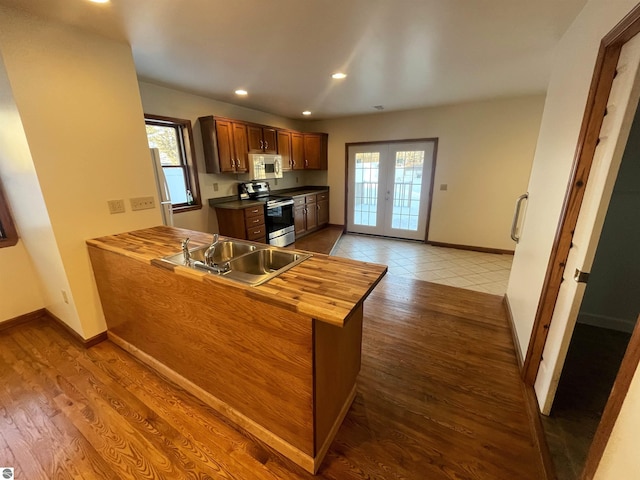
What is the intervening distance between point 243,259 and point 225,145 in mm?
2811

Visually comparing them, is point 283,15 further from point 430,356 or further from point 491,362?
point 491,362

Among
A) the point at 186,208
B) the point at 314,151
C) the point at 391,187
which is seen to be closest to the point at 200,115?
the point at 186,208

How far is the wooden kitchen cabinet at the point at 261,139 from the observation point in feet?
13.9

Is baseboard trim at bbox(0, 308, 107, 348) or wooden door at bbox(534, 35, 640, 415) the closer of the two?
wooden door at bbox(534, 35, 640, 415)

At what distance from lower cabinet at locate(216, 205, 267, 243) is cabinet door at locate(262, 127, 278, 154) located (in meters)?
1.20

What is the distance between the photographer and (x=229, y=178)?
14.1 ft

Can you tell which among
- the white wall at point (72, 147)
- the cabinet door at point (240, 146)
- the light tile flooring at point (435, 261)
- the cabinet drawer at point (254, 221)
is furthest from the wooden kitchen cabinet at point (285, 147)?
the white wall at point (72, 147)

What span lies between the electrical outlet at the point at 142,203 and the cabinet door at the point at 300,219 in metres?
2.78

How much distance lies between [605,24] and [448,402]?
2296 mm

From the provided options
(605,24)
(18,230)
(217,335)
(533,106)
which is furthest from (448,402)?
(533,106)

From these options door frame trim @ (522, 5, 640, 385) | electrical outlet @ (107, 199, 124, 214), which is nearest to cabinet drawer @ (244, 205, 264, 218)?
electrical outlet @ (107, 199, 124, 214)

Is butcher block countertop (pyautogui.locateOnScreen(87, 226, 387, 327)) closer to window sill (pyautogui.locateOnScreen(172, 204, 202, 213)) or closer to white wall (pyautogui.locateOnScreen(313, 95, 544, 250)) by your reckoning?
window sill (pyautogui.locateOnScreen(172, 204, 202, 213))

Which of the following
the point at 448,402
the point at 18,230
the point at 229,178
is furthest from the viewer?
the point at 229,178

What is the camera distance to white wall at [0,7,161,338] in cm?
169
